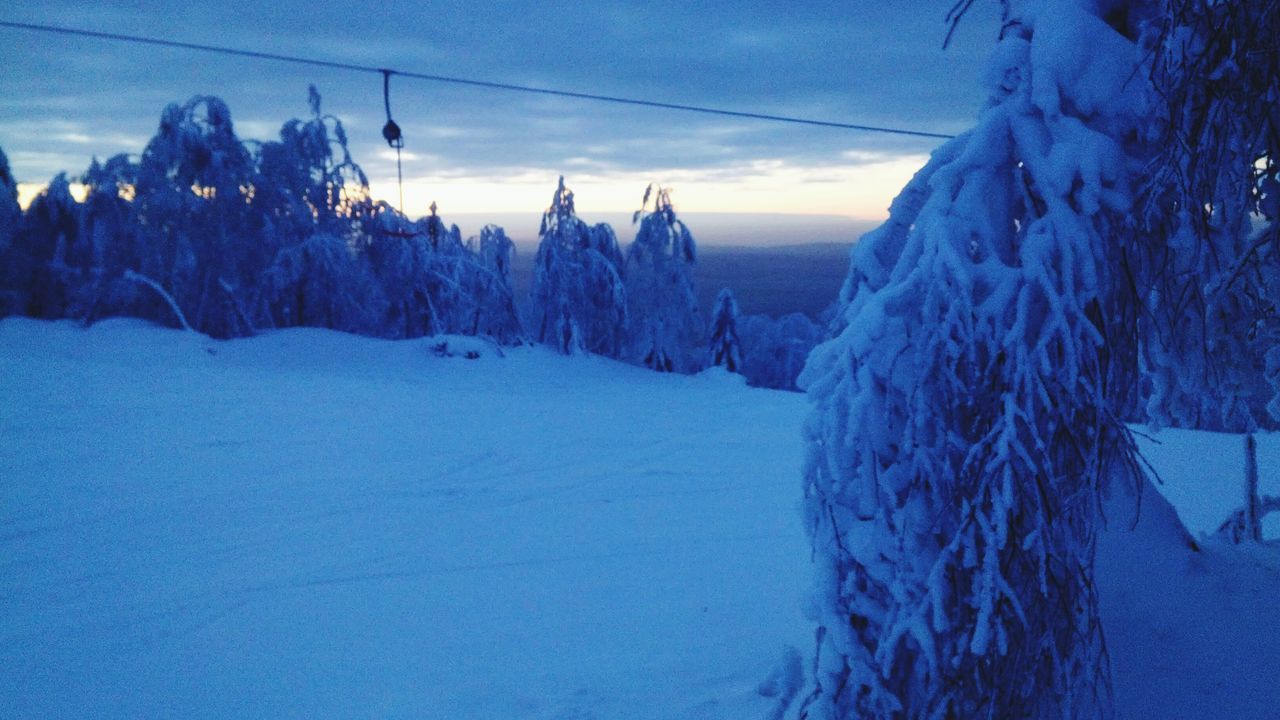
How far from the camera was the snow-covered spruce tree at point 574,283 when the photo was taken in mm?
19094

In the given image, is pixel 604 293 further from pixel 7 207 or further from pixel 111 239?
pixel 7 207

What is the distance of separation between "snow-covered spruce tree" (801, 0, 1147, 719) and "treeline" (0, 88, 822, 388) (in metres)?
14.2

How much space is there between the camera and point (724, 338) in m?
21.1

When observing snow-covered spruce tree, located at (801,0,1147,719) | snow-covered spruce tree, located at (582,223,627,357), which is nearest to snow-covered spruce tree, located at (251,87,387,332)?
snow-covered spruce tree, located at (582,223,627,357)

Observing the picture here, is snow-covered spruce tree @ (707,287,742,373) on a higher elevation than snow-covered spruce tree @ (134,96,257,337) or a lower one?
lower

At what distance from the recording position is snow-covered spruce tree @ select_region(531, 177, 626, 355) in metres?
19.1

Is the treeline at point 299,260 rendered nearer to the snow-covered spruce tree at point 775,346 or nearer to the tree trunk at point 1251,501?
the snow-covered spruce tree at point 775,346

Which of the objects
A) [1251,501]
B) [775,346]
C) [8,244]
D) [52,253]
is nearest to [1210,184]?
[1251,501]

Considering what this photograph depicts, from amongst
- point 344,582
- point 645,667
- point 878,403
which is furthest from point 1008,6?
point 344,582

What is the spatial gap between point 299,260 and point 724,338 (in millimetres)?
10910

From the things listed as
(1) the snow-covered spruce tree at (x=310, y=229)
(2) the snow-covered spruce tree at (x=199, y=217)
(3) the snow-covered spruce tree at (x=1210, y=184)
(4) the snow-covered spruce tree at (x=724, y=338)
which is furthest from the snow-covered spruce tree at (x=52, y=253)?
(3) the snow-covered spruce tree at (x=1210, y=184)

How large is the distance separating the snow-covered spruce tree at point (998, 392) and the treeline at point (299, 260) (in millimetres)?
14222

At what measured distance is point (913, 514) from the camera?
8.46 ft

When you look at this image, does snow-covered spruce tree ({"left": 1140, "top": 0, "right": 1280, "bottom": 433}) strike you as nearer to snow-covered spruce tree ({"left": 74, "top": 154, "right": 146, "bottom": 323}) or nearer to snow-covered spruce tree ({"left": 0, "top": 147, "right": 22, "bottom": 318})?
snow-covered spruce tree ({"left": 74, "top": 154, "right": 146, "bottom": 323})
